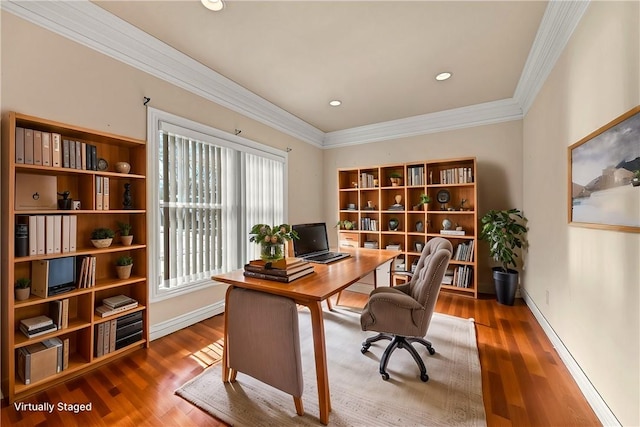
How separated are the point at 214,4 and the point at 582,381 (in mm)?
3552

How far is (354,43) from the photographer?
2.20m

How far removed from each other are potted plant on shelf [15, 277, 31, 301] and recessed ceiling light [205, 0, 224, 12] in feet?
7.21

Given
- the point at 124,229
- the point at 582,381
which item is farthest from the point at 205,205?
the point at 582,381

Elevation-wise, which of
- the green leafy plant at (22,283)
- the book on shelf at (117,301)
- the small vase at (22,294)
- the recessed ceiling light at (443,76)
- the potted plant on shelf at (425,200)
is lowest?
the book on shelf at (117,301)

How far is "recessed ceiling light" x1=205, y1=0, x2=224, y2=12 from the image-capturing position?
176 centimetres

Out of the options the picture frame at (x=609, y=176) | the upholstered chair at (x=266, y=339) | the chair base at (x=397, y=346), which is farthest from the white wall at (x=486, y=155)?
the upholstered chair at (x=266, y=339)

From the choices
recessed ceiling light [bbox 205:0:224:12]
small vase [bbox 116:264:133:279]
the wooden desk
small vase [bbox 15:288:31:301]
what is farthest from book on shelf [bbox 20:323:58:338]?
recessed ceiling light [bbox 205:0:224:12]

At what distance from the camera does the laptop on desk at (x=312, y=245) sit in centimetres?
236

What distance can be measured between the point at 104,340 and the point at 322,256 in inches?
71.4

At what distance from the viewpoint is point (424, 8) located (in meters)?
1.82

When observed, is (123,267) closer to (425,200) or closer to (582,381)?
(582,381)

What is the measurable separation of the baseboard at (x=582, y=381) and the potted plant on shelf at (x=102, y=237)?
3.35 meters

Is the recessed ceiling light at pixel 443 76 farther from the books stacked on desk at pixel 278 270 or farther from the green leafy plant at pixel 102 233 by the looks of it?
the green leafy plant at pixel 102 233

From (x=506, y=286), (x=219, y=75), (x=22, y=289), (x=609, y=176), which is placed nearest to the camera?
(x=609, y=176)
